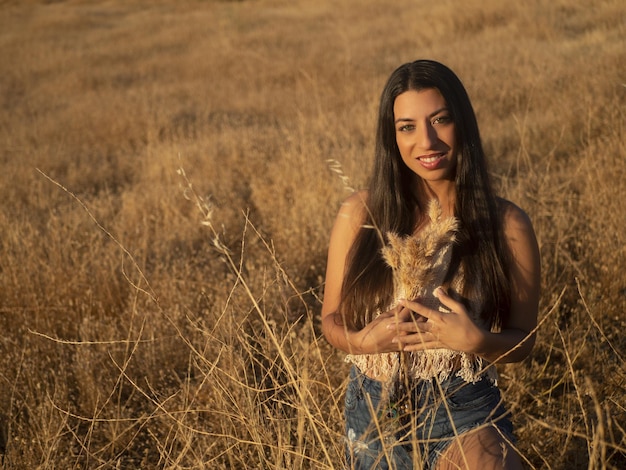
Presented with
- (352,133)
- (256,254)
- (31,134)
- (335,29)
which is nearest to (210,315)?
(256,254)

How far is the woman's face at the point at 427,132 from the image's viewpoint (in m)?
1.94

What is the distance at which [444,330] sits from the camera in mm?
1611

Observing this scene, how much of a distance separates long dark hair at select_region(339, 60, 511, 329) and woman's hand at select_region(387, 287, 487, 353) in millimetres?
269

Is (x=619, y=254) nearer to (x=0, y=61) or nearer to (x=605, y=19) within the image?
(x=605, y=19)

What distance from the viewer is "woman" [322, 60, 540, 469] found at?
180cm

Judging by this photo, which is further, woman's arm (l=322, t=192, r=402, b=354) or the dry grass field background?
the dry grass field background

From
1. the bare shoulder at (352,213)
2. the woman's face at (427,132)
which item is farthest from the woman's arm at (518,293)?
the bare shoulder at (352,213)

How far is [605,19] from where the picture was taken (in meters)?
9.97

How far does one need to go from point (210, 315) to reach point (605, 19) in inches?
372

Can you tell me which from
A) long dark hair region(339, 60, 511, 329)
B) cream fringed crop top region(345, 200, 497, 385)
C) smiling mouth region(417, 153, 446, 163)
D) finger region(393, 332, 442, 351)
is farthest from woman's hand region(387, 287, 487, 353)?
smiling mouth region(417, 153, 446, 163)

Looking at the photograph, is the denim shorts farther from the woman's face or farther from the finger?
the woman's face

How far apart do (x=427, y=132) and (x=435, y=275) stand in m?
0.44

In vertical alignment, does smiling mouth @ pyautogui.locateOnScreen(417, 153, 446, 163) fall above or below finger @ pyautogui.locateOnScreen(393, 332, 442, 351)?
above

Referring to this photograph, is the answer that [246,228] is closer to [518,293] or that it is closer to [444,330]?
[444,330]
